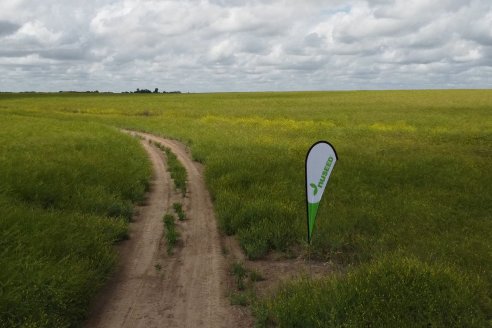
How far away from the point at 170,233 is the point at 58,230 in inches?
83.2

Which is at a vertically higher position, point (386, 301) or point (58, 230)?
point (58, 230)

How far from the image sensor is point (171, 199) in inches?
470

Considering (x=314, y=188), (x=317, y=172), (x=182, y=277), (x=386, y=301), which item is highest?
(x=317, y=172)

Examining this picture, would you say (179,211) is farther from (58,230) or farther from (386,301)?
(386,301)

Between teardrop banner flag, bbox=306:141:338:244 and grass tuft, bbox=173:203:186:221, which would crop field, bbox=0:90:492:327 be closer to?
grass tuft, bbox=173:203:186:221

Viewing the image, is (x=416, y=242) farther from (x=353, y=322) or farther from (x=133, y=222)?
(x=133, y=222)

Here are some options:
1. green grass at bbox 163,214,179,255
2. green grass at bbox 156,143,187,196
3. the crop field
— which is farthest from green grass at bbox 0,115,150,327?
green grass at bbox 156,143,187,196

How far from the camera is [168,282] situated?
6762 millimetres

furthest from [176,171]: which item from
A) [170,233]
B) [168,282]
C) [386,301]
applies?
[386,301]

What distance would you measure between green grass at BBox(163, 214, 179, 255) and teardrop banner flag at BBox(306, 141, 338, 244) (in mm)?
2610

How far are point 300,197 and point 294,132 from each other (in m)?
18.6

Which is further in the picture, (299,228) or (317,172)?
(299,228)

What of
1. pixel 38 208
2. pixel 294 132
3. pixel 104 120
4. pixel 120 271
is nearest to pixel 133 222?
pixel 38 208

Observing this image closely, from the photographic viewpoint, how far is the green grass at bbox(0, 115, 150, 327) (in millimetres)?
5348
